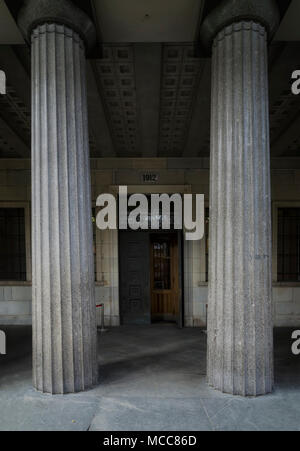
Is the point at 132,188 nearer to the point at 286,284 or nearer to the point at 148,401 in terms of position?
the point at 286,284

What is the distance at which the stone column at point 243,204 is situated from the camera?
14.3 ft

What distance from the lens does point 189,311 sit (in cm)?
898

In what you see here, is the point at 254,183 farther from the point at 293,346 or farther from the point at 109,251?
the point at 109,251

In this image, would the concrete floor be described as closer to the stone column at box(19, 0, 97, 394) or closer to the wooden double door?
the stone column at box(19, 0, 97, 394)

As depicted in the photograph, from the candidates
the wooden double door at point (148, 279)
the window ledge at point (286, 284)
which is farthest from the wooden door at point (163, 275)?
the window ledge at point (286, 284)

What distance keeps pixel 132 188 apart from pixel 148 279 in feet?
8.66

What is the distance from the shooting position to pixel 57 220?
4406 mm

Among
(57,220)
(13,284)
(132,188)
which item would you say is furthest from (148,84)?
(13,284)

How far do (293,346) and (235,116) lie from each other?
16.2 feet

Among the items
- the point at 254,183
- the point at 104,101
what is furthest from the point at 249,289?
the point at 104,101

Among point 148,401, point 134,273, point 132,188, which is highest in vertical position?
point 132,188

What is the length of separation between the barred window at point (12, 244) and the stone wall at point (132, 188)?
1.28 feet

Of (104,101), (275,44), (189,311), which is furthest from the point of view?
(189,311)

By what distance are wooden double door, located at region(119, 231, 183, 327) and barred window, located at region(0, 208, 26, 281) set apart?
288 cm
